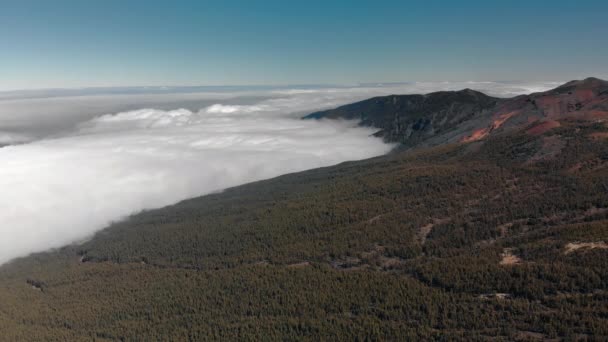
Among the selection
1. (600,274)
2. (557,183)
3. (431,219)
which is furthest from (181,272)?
(557,183)

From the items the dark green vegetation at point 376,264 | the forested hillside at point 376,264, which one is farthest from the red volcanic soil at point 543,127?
the dark green vegetation at point 376,264

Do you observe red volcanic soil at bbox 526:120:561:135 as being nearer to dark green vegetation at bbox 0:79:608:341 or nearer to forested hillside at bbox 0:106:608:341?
forested hillside at bbox 0:106:608:341

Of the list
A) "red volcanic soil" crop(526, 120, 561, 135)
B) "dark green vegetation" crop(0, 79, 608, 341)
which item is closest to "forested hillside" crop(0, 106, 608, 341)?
"dark green vegetation" crop(0, 79, 608, 341)

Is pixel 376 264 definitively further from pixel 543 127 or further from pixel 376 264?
pixel 543 127

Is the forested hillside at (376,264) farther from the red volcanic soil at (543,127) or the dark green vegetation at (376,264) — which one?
the red volcanic soil at (543,127)

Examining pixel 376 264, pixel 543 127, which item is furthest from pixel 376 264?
pixel 543 127

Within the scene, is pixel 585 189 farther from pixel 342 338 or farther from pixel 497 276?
pixel 342 338

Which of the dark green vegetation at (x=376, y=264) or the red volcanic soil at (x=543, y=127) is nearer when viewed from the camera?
the dark green vegetation at (x=376, y=264)
